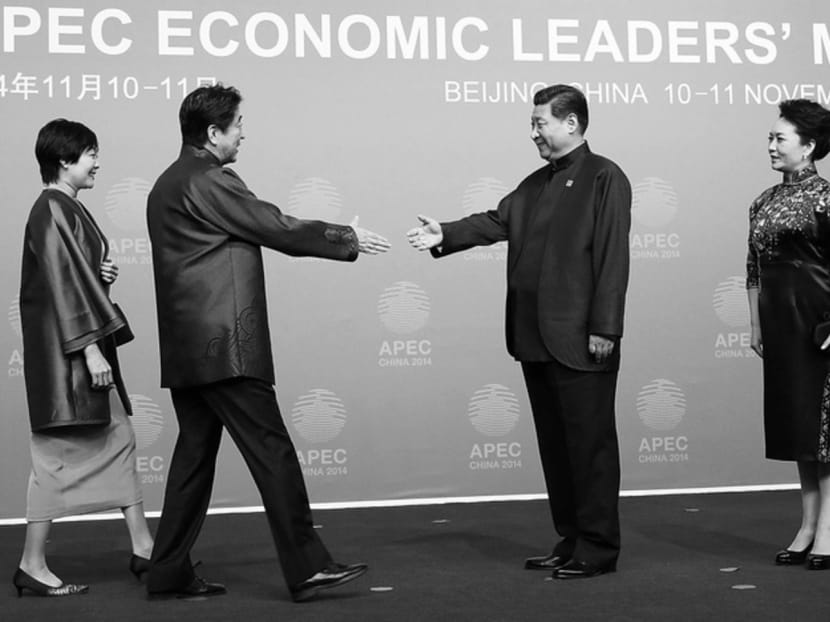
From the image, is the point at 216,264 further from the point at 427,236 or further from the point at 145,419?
the point at 145,419

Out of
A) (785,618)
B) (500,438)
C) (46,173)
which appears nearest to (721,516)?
(500,438)

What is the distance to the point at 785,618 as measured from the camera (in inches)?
99.4

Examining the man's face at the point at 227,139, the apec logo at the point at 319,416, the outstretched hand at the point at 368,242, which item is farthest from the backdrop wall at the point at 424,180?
the outstretched hand at the point at 368,242

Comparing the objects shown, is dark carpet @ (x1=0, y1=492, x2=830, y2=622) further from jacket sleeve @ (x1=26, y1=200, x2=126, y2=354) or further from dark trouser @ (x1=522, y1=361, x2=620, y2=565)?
jacket sleeve @ (x1=26, y1=200, x2=126, y2=354)

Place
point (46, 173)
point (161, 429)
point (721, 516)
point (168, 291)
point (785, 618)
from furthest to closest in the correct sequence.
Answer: point (161, 429) < point (721, 516) < point (46, 173) < point (168, 291) < point (785, 618)

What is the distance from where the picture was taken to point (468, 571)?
10.6ft

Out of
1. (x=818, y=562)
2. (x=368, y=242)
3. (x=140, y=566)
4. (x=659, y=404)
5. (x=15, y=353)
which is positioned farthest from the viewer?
(x=659, y=404)

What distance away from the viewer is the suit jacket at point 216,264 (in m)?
2.79

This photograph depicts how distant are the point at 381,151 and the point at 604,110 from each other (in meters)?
1.04

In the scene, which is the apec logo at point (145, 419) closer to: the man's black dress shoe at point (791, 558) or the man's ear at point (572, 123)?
the man's ear at point (572, 123)

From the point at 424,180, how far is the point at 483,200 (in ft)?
0.91

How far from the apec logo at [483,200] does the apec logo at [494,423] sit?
0.57 metres

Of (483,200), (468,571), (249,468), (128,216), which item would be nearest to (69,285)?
(249,468)

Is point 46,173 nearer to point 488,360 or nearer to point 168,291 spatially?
point 168,291
